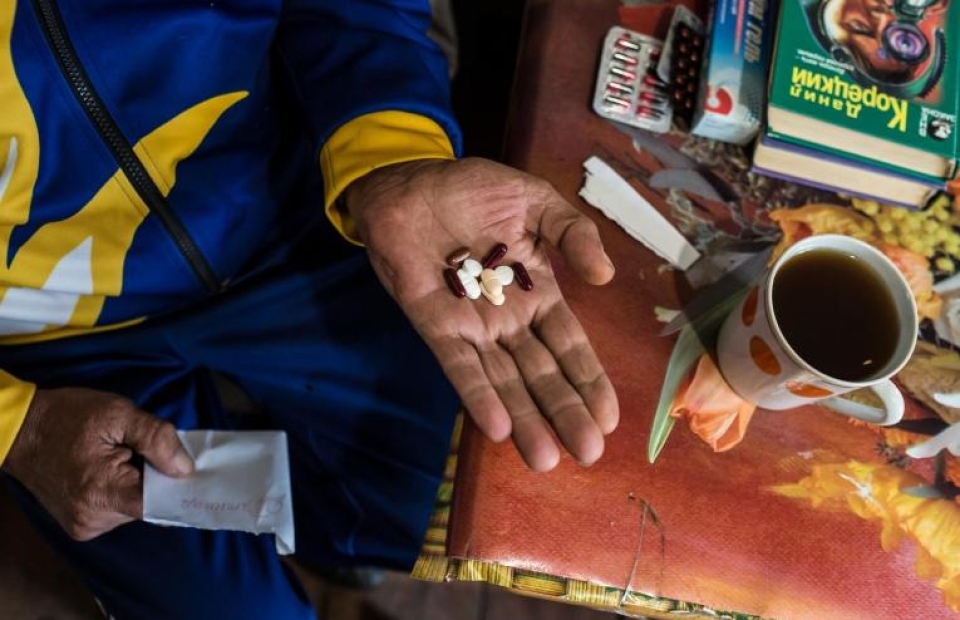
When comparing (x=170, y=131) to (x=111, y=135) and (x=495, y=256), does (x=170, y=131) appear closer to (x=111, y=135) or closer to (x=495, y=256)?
(x=111, y=135)

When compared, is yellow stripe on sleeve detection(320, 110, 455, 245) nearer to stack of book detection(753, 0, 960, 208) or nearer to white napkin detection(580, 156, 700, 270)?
white napkin detection(580, 156, 700, 270)

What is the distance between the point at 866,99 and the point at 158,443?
27.6 inches

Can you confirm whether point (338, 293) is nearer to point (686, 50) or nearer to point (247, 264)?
point (247, 264)

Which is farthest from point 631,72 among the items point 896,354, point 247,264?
point 247,264

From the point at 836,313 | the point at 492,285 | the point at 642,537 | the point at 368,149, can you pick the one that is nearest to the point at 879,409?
the point at 836,313

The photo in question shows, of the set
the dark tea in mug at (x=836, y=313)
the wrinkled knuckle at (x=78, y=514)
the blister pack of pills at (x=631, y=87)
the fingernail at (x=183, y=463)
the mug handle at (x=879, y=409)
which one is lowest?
the wrinkled knuckle at (x=78, y=514)

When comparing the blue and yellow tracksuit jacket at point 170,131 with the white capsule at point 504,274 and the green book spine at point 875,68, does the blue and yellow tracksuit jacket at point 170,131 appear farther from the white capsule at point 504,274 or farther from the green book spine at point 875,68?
the green book spine at point 875,68

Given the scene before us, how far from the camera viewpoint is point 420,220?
0.66 metres

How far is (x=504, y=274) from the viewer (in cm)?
62

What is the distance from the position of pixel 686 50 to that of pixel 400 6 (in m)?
0.28

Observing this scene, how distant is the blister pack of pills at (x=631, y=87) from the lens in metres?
0.69

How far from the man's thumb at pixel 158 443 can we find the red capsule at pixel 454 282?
30 centimetres

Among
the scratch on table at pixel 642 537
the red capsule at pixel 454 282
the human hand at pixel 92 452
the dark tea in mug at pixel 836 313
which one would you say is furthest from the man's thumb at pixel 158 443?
the dark tea in mug at pixel 836 313

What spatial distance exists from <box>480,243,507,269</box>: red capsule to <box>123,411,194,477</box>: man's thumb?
0.33 metres
